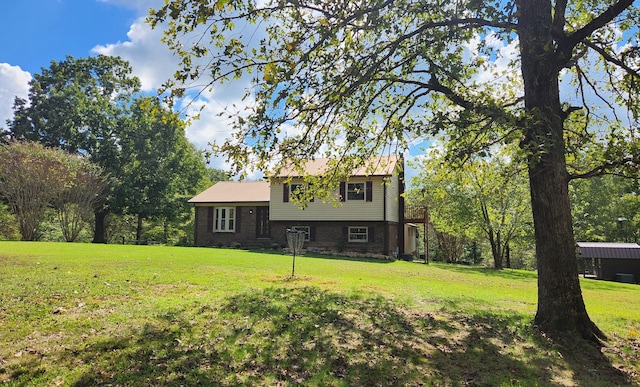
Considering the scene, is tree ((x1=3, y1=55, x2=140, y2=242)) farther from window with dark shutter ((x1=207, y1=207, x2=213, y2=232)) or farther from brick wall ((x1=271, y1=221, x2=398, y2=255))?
brick wall ((x1=271, y1=221, x2=398, y2=255))

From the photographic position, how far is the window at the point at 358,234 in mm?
24708

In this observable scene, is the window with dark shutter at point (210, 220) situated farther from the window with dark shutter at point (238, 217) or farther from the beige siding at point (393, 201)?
the beige siding at point (393, 201)

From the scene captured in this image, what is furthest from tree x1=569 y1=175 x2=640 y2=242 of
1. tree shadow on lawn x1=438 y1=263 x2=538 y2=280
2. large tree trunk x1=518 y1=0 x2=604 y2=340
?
large tree trunk x1=518 y1=0 x2=604 y2=340

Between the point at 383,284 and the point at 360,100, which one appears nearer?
the point at 360,100

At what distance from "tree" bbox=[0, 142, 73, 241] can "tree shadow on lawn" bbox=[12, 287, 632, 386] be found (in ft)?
70.4

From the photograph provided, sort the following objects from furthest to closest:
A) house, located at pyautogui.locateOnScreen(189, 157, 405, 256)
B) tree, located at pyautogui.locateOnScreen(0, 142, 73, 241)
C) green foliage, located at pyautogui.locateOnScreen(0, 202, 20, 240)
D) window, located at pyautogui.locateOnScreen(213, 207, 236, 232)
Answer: window, located at pyautogui.locateOnScreen(213, 207, 236, 232) < green foliage, located at pyautogui.locateOnScreen(0, 202, 20, 240) < house, located at pyautogui.locateOnScreen(189, 157, 405, 256) < tree, located at pyautogui.locateOnScreen(0, 142, 73, 241)

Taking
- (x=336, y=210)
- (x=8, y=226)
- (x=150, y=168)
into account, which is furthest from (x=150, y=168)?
(x=336, y=210)

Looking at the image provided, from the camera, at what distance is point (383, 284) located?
35.4 feet

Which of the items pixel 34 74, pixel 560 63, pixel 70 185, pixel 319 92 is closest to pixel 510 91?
pixel 560 63

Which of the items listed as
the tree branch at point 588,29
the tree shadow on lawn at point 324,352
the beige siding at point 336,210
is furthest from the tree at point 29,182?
the tree branch at point 588,29

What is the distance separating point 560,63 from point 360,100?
3.67m

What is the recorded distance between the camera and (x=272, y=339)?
5227mm

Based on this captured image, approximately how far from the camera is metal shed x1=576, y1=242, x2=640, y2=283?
24203 mm

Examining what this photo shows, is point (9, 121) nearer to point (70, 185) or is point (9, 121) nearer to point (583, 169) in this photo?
point (70, 185)
